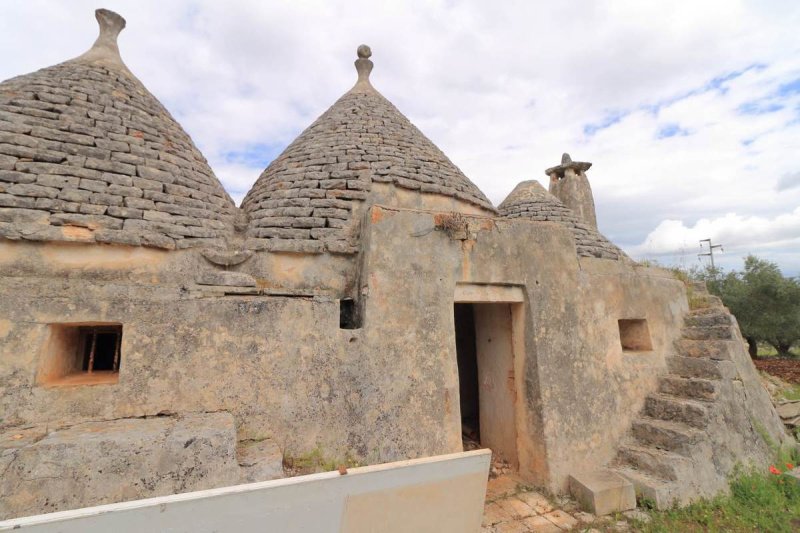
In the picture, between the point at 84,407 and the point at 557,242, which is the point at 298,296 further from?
the point at 557,242

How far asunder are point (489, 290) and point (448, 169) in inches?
91.0

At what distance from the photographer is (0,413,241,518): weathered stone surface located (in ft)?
6.75

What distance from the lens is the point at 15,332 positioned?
2.67m

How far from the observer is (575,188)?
9000mm

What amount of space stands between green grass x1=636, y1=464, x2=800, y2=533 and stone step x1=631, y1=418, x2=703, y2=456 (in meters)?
0.55

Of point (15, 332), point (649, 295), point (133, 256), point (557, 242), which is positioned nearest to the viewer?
point (15, 332)

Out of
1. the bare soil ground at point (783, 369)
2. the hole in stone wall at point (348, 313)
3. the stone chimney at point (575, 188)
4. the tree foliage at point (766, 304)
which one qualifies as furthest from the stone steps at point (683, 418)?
the tree foliage at point (766, 304)

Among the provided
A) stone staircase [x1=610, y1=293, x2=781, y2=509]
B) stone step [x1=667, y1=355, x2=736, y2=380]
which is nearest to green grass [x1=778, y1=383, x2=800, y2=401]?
stone staircase [x1=610, y1=293, x2=781, y2=509]

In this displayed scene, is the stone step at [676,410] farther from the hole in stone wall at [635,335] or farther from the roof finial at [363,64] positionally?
the roof finial at [363,64]

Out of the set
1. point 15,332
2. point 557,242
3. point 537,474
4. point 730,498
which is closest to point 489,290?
point 557,242

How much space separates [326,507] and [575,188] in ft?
30.0

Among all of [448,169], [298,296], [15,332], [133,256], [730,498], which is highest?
[448,169]

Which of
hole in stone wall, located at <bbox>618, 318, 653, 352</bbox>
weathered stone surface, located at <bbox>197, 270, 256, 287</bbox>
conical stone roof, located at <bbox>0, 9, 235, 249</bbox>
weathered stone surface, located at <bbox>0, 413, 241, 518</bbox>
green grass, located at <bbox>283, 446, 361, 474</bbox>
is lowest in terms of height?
green grass, located at <bbox>283, 446, 361, 474</bbox>

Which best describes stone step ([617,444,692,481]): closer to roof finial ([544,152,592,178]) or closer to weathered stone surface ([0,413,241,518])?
weathered stone surface ([0,413,241,518])
